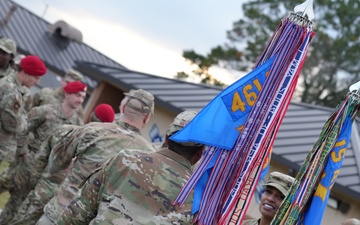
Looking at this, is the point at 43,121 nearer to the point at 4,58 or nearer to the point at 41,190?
the point at 4,58

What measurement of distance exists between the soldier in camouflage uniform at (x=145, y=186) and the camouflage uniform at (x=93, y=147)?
157cm

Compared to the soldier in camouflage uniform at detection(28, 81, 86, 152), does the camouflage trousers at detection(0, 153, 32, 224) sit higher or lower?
lower

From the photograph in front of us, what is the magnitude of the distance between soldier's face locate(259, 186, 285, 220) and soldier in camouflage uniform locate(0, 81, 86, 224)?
12.3 ft

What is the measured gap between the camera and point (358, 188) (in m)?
13.9

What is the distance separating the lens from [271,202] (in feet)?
20.9

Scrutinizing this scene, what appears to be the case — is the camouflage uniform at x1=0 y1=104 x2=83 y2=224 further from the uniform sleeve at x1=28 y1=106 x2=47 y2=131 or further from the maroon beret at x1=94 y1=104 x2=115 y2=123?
the maroon beret at x1=94 y1=104 x2=115 y2=123

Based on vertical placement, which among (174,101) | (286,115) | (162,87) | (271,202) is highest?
(286,115)

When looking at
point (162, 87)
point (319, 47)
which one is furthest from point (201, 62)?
point (162, 87)

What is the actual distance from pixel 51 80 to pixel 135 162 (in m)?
27.5

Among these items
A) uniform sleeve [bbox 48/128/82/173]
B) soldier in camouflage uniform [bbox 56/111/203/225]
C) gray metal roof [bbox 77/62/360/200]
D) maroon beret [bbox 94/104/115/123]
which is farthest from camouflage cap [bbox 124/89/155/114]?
gray metal roof [bbox 77/62/360/200]

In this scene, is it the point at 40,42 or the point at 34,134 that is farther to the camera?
the point at 40,42

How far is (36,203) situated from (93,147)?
2108mm

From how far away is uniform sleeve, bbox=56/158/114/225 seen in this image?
4.98 metres

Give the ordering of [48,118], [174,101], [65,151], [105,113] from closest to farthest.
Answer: [65,151] → [105,113] → [48,118] → [174,101]
